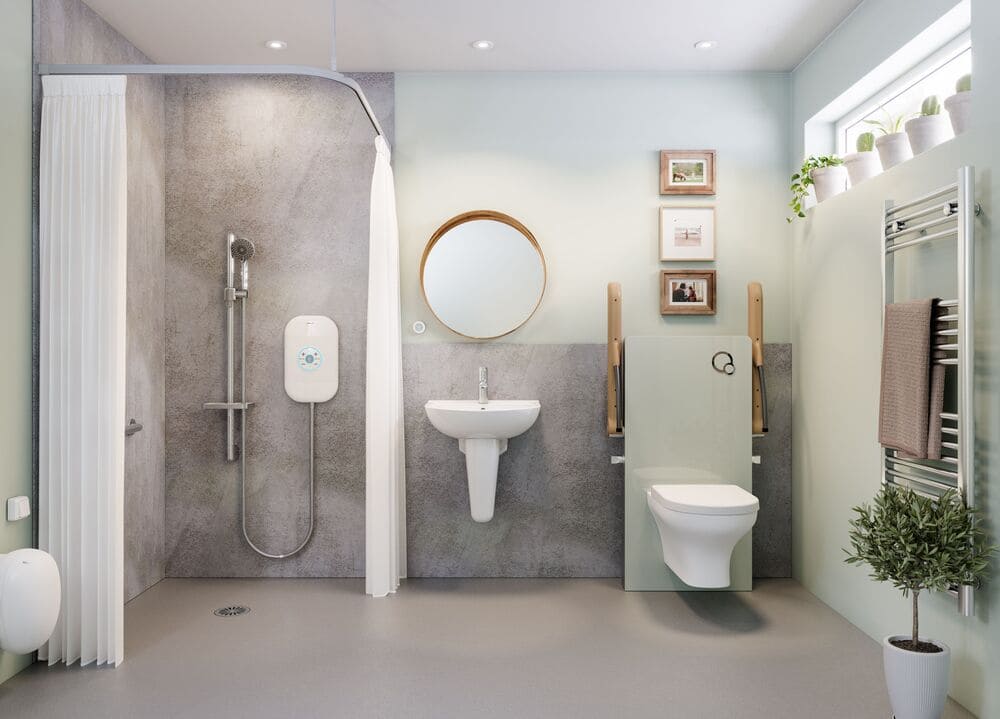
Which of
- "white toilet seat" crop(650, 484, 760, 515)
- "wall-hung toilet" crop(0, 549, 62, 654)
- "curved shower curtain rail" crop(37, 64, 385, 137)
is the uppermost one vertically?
"curved shower curtain rail" crop(37, 64, 385, 137)

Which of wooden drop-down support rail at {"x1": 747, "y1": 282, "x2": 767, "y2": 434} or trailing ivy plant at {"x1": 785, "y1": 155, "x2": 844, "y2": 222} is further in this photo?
wooden drop-down support rail at {"x1": 747, "y1": 282, "x2": 767, "y2": 434}

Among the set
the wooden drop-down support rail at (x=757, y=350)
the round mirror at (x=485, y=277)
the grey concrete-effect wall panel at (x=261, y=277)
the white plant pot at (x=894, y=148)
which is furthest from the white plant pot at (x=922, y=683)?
→ the grey concrete-effect wall panel at (x=261, y=277)

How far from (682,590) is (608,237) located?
1770 mm

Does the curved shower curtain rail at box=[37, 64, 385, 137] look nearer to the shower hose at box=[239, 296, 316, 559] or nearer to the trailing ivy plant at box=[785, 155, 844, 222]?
the shower hose at box=[239, 296, 316, 559]

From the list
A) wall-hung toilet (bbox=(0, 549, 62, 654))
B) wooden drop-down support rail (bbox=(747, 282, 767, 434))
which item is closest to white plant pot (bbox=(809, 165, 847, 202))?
wooden drop-down support rail (bbox=(747, 282, 767, 434))

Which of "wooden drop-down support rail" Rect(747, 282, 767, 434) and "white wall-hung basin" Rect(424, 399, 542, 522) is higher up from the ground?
"wooden drop-down support rail" Rect(747, 282, 767, 434)

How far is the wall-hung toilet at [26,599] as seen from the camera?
87.3 inches

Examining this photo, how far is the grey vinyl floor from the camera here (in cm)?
229

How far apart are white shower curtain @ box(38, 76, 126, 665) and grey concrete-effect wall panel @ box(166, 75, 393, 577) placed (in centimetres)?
106

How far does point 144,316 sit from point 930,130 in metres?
3.41

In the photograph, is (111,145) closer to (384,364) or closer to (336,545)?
(384,364)

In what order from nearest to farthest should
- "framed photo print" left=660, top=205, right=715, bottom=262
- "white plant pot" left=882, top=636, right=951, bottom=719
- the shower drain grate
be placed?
"white plant pot" left=882, top=636, right=951, bottom=719
the shower drain grate
"framed photo print" left=660, top=205, right=715, bottom=262

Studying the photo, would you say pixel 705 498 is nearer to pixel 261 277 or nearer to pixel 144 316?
pixel 261 277

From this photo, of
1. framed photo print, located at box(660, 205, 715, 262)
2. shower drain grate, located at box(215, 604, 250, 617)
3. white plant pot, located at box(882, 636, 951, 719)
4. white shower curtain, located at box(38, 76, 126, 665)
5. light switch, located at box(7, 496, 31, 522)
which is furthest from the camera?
framed photo print, located at box(660, 205, 715, 262)
